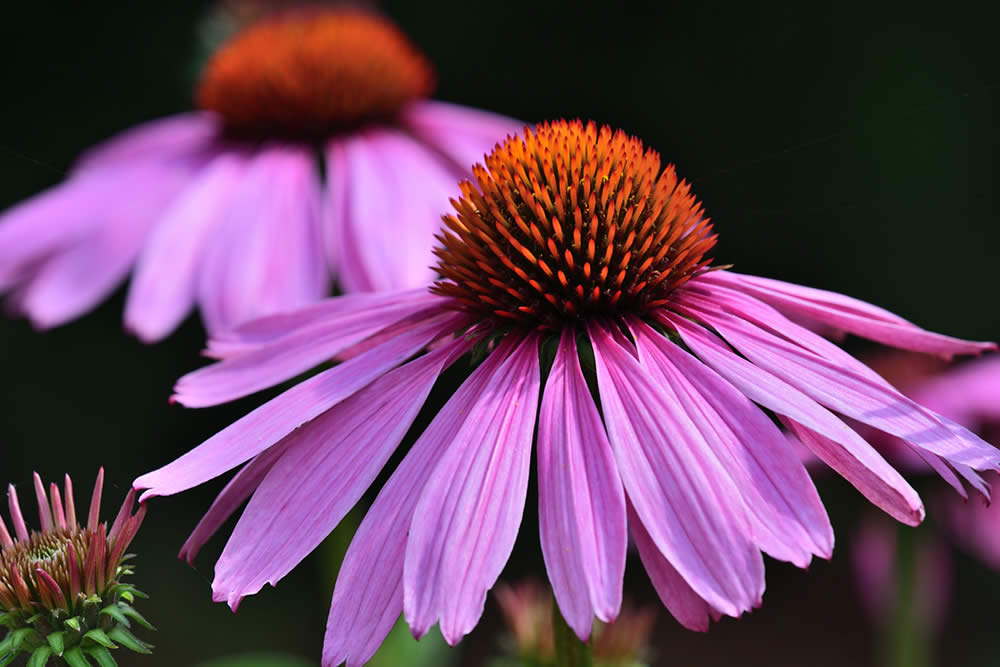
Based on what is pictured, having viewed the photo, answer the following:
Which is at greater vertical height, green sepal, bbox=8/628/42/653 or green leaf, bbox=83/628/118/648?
green sepal, bbox=8/628/42/653

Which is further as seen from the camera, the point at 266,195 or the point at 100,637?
the point at 266,195

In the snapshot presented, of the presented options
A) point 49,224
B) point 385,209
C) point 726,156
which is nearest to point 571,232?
point 385,209

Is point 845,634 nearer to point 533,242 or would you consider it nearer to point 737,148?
point 737,148

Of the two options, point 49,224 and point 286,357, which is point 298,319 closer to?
point 286,357

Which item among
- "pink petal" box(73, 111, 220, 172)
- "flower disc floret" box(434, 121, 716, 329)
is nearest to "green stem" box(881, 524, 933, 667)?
"flower disc floret" box(434, 121, 716, 329)

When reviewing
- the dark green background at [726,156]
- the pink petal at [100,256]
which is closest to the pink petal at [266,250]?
the pink petal at [100,256]

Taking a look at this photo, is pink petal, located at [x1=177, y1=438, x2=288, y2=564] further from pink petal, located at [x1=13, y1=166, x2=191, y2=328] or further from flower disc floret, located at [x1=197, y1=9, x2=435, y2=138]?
flower disc floret, located at [x1=197, y1=9, x2=435, y2=138]

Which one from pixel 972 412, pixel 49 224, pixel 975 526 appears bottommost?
pixel 975 526
